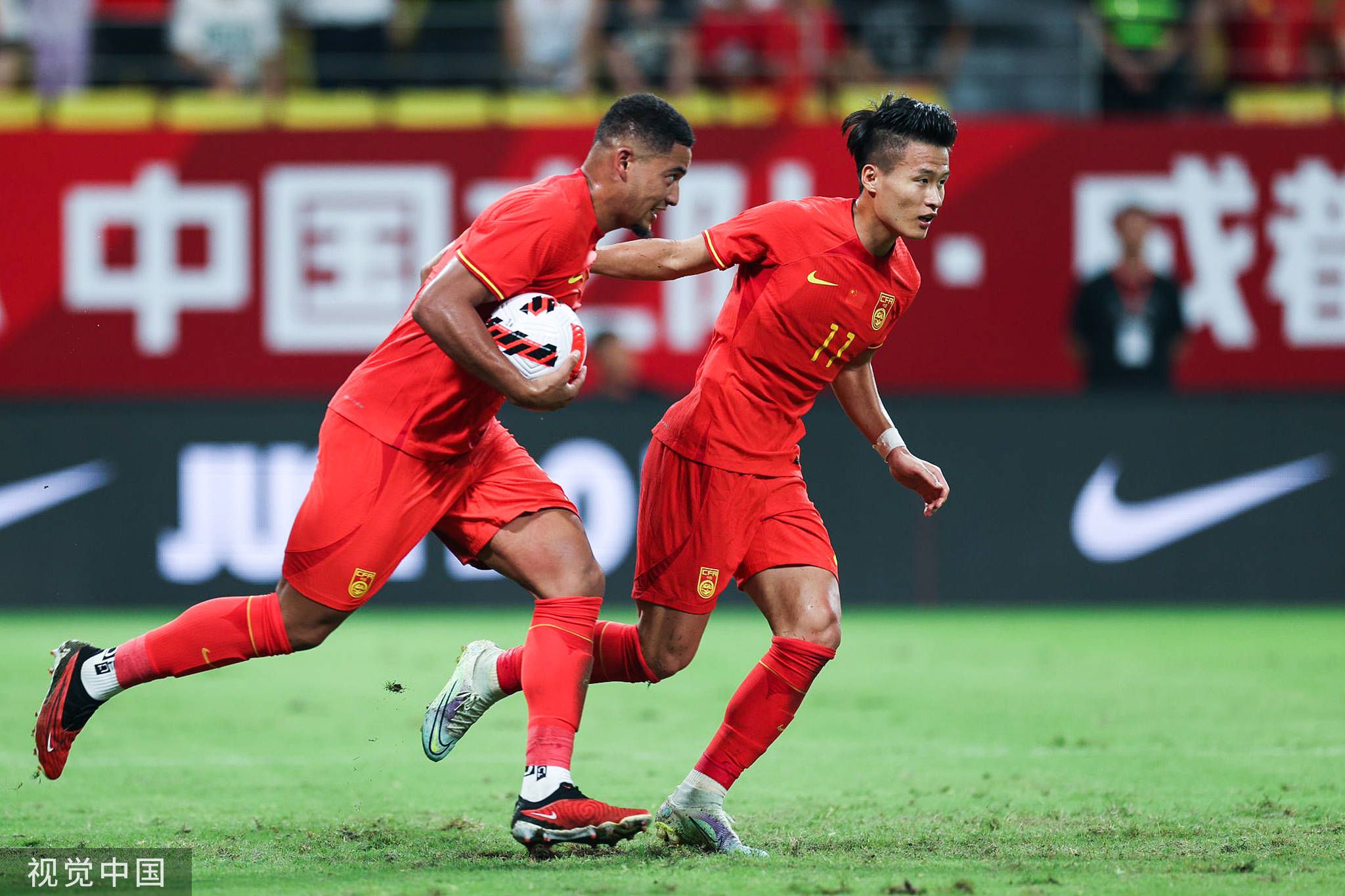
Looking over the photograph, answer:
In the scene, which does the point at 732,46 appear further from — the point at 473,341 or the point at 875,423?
the point at 473,341

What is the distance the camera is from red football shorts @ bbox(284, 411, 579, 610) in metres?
4.98

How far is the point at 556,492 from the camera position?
5.27 m

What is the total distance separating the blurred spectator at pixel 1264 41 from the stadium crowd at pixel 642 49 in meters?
0.01

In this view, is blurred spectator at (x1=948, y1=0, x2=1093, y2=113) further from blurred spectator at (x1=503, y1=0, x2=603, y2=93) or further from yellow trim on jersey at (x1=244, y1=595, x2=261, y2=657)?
yellow trim on jersey at (x1=244, y1=595, x2=261, y2=657)

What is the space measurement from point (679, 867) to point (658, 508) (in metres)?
1.19

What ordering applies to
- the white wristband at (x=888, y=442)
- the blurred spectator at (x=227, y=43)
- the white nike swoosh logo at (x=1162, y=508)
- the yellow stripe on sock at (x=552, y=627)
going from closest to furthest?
1. the yellow stripe on sock at (x=552, y=627)
2. the white wristband at (x=888, y=442)
3. the white nike swoosh logo at (x=1162, y=508)
4. the blurred spectator at (x=227, y=43)

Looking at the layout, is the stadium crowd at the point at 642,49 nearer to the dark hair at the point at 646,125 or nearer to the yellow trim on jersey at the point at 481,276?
the dark hair at the point at 646,125

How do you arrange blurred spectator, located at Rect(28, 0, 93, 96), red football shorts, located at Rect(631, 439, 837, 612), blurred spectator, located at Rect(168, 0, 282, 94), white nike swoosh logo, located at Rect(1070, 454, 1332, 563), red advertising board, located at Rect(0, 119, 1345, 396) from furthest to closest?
blurred spectator, located at Rect(168, 0, 282, 94) → blurred spectator, located at Rect(28, 0, 93, 96) → red advertising board, located at Rect(0, 119, 1345, 396) → white nike swoosh logo, located at Rect(1070, 454, 1332, 563) → red football shorts, located at Rect(631, 439, 837, 612)

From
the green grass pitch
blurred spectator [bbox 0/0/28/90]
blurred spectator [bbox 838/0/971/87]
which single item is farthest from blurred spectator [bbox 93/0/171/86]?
blurred spectator [bbox 838/0/971/87]

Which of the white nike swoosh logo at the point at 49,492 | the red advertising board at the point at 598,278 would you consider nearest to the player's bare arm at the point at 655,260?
the white nike swoosh logo at the point at 49,492

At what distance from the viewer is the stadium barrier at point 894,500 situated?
11.4 meters

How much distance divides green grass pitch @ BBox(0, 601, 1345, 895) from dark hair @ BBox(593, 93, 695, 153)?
6.83 ft

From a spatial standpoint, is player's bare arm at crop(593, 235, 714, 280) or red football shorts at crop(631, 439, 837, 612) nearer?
player's bare arm at crop(593, 235, 714, 280)

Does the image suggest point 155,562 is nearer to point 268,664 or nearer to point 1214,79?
point 268,664
